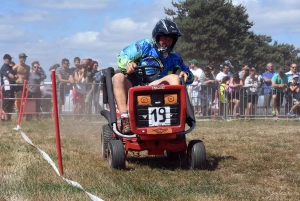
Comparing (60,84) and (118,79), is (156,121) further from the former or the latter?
(60,84)

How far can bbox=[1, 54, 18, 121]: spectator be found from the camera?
1808cm

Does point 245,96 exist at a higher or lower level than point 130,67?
lower

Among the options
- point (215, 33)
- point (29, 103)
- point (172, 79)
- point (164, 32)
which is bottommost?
point (29, 103)

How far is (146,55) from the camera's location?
807 cm

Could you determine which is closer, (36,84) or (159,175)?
(159,175)

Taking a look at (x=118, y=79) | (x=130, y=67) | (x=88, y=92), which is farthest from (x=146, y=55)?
(x=88, y=92)

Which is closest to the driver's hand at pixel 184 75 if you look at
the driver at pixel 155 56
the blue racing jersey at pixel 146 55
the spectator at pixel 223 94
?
the driver at pixel 155 56

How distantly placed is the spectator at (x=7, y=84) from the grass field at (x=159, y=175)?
761cm

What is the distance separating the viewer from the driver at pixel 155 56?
7734 millimetres

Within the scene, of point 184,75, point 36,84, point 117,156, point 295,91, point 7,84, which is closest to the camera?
point 117,156

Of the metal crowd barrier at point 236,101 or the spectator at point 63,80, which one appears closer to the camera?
the spectator at point 63,80

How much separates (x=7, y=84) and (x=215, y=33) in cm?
4152

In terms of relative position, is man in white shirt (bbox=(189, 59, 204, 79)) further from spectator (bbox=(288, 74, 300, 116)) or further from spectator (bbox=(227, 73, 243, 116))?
spectator (bbox=(288, 74, 300, 116))

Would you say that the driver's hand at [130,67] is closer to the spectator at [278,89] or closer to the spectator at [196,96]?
the spectator at [196,96]
